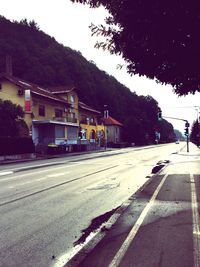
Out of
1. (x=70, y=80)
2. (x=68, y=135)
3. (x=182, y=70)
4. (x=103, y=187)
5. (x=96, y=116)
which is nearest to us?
(x=182, y=70)

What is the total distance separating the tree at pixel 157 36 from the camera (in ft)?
20.2

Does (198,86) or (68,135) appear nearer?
(198,86)

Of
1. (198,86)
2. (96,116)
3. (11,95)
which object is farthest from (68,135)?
(198,86)

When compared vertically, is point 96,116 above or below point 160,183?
above

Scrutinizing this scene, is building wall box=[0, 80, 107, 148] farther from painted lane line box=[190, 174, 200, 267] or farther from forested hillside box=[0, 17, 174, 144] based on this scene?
painted lane line box=[190, 174, 200, 267]

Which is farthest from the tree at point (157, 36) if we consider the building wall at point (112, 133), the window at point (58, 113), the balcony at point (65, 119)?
the building wall at point (112, 133)

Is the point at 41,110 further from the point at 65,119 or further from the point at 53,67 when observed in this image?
the point at 53,67

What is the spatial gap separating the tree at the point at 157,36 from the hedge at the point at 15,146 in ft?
93.0

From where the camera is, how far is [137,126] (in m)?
110

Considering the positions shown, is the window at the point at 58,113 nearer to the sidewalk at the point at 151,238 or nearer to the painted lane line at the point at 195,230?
the painted lane line at the point at 195,230

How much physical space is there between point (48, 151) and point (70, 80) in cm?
4312

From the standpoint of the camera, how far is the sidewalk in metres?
5.25

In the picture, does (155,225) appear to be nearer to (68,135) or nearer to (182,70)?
(182,70)

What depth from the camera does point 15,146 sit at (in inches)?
1475
